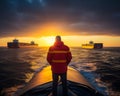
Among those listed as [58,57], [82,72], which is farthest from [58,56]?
[82,72]

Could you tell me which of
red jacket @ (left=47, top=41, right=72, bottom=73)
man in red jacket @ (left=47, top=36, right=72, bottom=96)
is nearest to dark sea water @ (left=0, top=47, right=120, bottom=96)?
man in red jacket @ (left=47, top=36, right=72, bottom=96)

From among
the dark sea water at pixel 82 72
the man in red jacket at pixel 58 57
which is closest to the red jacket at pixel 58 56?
the man in red jacket at pixel 58 57

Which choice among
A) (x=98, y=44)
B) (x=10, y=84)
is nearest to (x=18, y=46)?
(x=98, y=44)

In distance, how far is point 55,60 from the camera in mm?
8648

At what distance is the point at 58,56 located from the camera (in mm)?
8633

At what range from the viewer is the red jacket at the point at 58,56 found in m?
8.53

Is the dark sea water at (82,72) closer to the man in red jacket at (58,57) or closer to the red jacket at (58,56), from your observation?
the man in red jacket at (58,57)

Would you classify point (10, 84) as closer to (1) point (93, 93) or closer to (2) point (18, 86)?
(2) point (18, 86)

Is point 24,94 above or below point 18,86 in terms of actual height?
above

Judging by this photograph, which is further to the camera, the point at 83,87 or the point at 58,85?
the point at 83,87

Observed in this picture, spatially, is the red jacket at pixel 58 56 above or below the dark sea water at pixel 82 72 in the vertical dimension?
above

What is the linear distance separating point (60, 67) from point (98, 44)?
169 metres

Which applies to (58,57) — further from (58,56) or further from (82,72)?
(82,72)

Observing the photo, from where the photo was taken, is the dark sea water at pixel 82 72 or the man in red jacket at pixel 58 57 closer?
the man in red jacket at pixel 58 57
